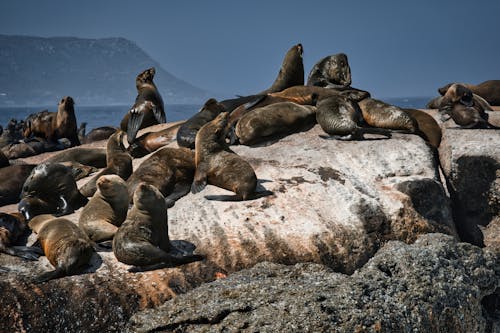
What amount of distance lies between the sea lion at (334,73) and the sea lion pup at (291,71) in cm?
24

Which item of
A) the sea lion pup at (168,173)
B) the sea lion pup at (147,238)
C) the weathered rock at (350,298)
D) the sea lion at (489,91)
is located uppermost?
the sea lion at (489,91)

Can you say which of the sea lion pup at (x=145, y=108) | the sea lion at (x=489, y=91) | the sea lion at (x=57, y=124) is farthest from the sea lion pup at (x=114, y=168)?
the sea lion at (x=489, y=91)

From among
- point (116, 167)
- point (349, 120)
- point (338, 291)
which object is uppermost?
point (349, 120)

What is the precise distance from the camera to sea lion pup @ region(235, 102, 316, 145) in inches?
285

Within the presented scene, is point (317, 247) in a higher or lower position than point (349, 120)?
lower

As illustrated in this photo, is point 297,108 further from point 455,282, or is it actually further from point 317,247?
point 455,282

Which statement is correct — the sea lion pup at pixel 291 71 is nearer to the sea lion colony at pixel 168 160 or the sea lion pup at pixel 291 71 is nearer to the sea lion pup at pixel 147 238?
the sea lion colony at pixel 168 160

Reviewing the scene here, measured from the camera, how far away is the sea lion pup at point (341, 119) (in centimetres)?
709

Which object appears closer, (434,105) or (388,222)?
(388,222)

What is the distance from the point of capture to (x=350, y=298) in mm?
3648

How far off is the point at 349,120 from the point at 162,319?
13.8 ft

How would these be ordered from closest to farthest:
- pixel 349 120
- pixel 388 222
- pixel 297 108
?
1. pixel 388 222
2. pixel 349 120
3. pixel 297 108

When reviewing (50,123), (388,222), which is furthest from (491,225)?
(50,123)

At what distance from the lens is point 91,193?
681 cm
